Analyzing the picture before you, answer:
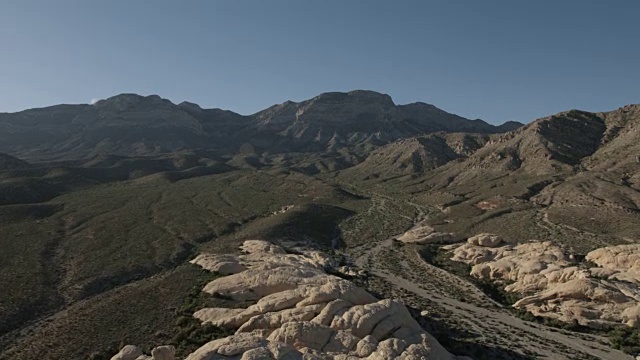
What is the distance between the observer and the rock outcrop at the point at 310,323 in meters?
32.1

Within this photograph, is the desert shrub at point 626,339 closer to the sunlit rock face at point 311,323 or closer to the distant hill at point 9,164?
the sunlit rock face at point 311,323

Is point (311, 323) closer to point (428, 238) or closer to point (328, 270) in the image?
point (328, 270)

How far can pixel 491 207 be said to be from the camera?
120 metres

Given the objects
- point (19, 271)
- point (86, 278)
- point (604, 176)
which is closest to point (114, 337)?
point (86, 278)

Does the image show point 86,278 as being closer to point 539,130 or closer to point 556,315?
point 556,315

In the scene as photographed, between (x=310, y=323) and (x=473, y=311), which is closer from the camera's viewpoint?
(x=310, y=323)

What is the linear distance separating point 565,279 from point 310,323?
38.3 metres

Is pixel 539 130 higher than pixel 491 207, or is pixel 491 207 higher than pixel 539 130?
pixel 539 130

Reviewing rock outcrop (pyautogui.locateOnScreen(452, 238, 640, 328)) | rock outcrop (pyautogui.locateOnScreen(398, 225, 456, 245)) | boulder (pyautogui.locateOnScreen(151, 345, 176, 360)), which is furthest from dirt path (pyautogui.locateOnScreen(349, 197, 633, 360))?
boulder (pyautogui.locateOnScreen(151, 345, 176, 360))

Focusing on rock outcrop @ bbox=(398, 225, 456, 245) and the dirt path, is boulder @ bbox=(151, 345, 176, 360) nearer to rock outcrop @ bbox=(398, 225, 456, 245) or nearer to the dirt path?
the dirt path

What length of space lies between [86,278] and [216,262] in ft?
62.5

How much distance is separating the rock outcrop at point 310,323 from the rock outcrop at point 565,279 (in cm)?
2472

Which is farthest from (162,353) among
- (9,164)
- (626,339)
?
(9,164)

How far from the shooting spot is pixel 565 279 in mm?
56094
